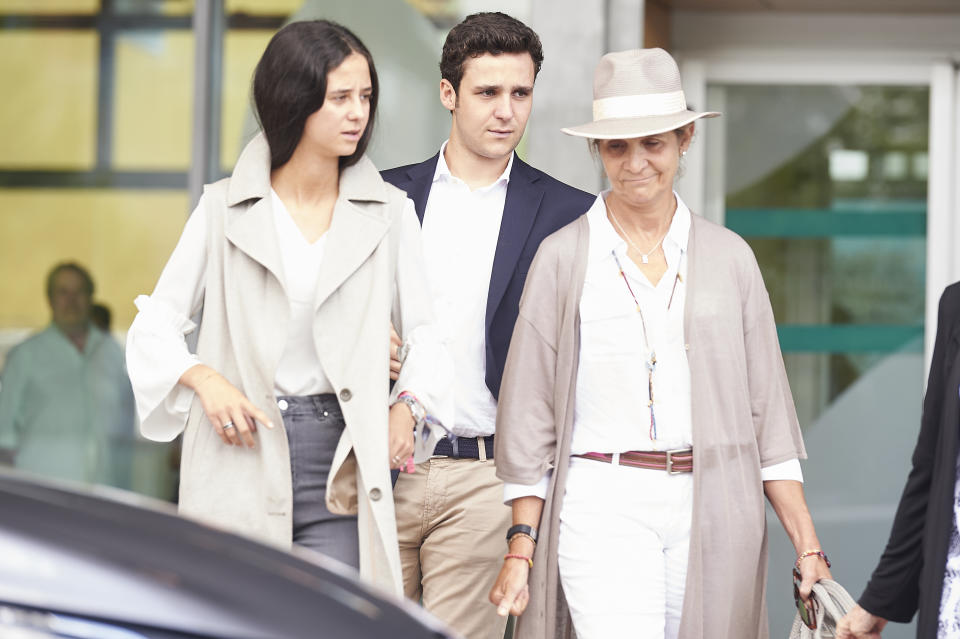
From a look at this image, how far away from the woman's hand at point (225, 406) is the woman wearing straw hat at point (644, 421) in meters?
0.70

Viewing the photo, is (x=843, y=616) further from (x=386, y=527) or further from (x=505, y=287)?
(x=505, y=287)

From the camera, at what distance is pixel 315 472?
9.83ft

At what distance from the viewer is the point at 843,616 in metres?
2.97

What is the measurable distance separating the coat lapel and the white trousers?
70cm

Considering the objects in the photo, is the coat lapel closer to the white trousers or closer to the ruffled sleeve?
the ruffled sleeve

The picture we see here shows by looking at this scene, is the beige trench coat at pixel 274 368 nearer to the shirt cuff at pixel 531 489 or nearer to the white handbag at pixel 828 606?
the shirt cuff at pixel 531 489

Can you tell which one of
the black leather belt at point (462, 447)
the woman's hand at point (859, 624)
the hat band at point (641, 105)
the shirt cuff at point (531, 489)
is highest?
the hat band at point (641, 105)

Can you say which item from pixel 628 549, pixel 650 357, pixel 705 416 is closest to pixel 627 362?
pixel 650 357

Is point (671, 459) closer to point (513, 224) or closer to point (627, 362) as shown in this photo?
point (627, 362)

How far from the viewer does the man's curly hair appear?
3.80 m

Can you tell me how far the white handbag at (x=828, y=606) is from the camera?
3002 mm

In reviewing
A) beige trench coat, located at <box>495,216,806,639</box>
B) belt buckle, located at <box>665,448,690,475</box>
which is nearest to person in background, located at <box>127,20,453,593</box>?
beige trench coat, located at <box>495,216,806,639</box>

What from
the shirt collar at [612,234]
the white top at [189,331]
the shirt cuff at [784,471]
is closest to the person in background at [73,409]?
the white top at [189,331]

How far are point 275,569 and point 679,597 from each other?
5.05 feet
